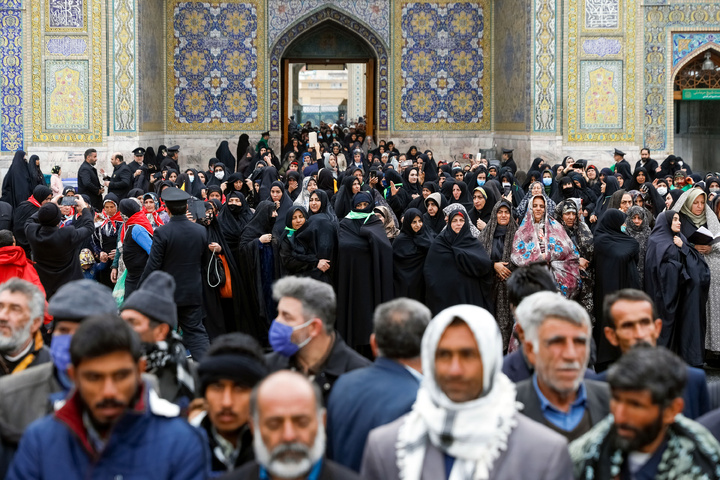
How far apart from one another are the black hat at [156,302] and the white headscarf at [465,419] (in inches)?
48.4

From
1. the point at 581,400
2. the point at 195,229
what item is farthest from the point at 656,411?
the point at 195,229

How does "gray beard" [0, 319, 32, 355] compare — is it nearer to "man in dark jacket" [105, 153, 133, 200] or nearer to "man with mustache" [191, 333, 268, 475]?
"man with mustache" [191, 333, 268, 475]

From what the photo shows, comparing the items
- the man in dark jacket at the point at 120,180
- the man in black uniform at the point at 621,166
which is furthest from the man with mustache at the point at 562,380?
the man in black uniform at the point at 621,166

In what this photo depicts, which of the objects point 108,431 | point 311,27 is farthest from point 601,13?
point 108,431

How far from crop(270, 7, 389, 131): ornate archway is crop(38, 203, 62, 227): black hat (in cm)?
1166

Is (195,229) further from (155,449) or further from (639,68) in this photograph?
(639,68)

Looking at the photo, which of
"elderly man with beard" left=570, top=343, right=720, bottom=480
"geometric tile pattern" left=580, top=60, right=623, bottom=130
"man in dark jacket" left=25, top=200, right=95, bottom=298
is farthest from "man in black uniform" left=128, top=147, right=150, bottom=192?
"elderly man with beard" left=570, top=343, right=720, bottom=480

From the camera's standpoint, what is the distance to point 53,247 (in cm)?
674

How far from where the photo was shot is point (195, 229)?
6.46m

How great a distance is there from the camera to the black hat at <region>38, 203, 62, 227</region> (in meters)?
6.61

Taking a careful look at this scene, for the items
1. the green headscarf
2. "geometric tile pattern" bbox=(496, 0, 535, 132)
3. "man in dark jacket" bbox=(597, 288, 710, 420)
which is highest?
"geometric tile pattern" bbox=(496, 0, 535, 132)

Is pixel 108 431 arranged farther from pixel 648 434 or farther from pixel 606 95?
pixel 606 95

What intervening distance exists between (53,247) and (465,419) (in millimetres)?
4993

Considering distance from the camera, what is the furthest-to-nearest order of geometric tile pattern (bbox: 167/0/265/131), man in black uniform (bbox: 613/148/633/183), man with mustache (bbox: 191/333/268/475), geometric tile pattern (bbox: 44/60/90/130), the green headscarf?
geometric tile pattern (bbox: 167/0/265/131) → geometric tile pattern (bbox: 44/60/90/130) → man in black uniform (bbox: 613/148/633/183) → the green headscarf → man with mustache (bbox: 191/333/268/475)
